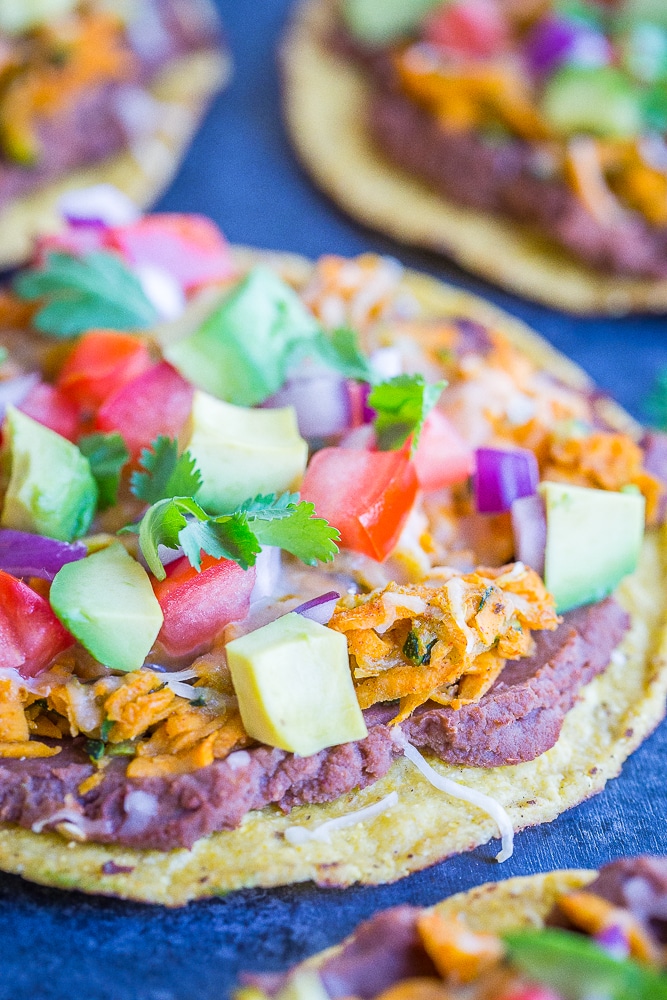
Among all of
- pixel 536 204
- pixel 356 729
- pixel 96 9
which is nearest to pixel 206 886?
pixel 356 729

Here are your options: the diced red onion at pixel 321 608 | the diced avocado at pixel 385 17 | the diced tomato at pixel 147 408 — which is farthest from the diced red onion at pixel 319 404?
the diced avocado at pixel 385 17

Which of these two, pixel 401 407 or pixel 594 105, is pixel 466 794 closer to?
pixel 401 407

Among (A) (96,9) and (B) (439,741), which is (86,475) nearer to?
(B) (439,741)

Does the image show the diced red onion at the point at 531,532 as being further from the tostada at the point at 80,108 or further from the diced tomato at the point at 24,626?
the tostada at the point at 80,108

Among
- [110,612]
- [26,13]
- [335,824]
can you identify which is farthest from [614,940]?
[26,13]

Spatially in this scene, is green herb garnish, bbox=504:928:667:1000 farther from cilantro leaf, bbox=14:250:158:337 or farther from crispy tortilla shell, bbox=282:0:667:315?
crispy tortilla shell, bbox=282:0:667:315
